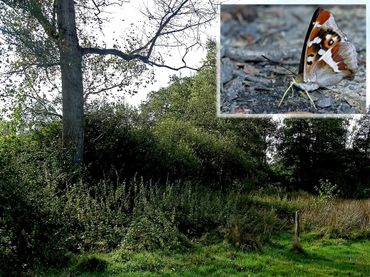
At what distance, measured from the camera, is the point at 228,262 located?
26.4 feet

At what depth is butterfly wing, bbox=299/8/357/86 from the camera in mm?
9609

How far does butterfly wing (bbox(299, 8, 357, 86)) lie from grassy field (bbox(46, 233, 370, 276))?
3.26m

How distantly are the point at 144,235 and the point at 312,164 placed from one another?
49.4ft

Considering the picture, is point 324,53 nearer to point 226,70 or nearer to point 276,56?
point 276,56

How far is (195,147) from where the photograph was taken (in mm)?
17188

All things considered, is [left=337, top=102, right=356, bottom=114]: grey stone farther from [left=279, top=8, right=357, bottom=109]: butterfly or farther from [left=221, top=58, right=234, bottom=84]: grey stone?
[left=221, top=58, right=234, bottom=84]: grey stone

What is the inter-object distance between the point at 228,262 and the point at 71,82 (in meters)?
7.06

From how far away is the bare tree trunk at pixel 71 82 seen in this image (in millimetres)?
12742

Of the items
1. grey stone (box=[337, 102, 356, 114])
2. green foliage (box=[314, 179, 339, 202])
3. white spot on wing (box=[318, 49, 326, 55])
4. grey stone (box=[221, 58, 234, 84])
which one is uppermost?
white spot on wing (box=[318, 49, 326, 55])

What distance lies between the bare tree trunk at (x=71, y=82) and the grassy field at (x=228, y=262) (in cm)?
522

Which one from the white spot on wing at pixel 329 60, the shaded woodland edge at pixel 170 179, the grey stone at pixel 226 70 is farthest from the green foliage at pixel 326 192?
the grey stone at pixel 226 70

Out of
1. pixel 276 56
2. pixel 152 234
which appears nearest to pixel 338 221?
pixel 276 56

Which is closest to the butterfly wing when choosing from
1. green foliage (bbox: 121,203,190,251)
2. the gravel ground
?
the gravel ground

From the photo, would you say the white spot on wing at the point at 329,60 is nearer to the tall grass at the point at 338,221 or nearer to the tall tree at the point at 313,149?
the tall grass at the point at 338,221
